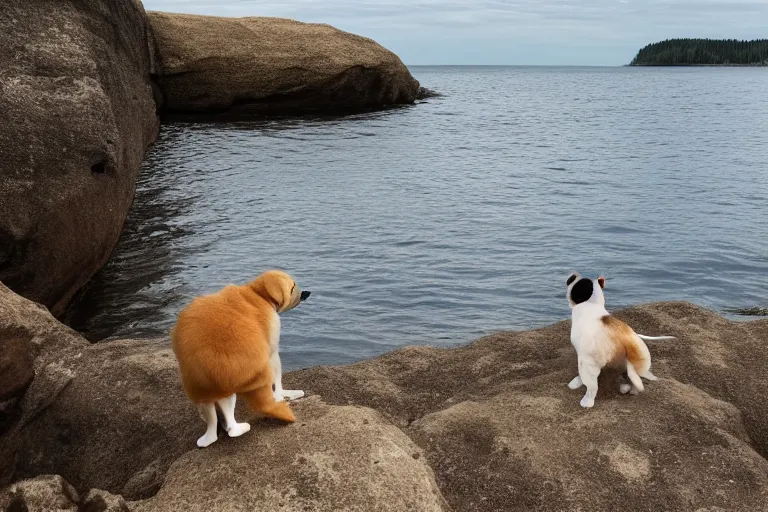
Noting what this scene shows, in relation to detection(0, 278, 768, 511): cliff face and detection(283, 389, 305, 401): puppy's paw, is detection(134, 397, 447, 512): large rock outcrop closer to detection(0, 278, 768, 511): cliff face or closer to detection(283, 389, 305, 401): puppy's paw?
detection(0, 278, 768, 511): cliff face

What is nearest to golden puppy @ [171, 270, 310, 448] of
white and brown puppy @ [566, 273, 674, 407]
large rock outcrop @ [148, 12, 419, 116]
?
white and brown puppy @ [566, 273, 674, 407]

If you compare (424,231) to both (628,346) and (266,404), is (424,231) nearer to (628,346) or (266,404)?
(628,346)

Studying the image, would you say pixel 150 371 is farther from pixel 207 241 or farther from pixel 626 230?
pixel 626 230

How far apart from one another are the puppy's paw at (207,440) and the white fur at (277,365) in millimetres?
530

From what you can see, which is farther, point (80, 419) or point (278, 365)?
point (80, 419)

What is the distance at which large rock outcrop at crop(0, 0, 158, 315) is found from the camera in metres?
8.18

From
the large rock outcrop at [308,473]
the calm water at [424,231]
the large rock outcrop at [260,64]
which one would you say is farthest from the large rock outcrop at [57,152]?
the large rock outcrop at [260,64]

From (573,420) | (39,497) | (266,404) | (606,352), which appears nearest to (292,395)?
(266,404)

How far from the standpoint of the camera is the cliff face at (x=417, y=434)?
13.4 feet

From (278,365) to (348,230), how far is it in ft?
31.7

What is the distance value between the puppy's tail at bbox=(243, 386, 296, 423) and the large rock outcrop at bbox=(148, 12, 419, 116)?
88.7ft

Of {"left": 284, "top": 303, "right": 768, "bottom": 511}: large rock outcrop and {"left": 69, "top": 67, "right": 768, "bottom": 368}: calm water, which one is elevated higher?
{"left": 284, "top": 303, "right": 768, "bottom": 511}: large rock outcrop

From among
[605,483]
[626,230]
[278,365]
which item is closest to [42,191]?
[278,365]

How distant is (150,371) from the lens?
5.99 meters
